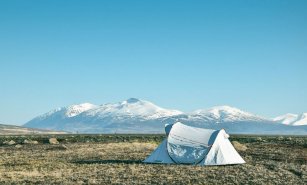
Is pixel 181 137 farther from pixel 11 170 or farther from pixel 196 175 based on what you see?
pixel 11 170

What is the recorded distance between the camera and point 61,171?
A: 3666 cm

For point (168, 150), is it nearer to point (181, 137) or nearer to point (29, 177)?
point (181, 137)

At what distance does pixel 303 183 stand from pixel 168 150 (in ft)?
44.7

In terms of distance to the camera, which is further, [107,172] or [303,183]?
[107,172]

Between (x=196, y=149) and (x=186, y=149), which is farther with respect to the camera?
(x=186, y=149)

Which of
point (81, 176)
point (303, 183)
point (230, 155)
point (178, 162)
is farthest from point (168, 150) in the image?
point (303, 183)

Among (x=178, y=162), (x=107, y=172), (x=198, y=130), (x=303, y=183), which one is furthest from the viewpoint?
(x=198, y=130)

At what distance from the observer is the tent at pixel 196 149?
40.7m

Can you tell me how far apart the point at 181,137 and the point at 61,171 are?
11368 mm

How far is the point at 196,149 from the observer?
41.2 m

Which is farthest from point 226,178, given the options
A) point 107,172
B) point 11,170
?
point 11,170

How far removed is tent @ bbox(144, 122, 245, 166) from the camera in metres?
40.7

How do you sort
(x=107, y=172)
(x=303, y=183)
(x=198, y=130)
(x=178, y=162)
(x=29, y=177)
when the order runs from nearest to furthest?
(x=303, y=183) < (x=29, y=177) < (x=107, y=172) < (x=178, y=162) < (x=198, y=130)

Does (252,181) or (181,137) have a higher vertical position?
(181,137)
